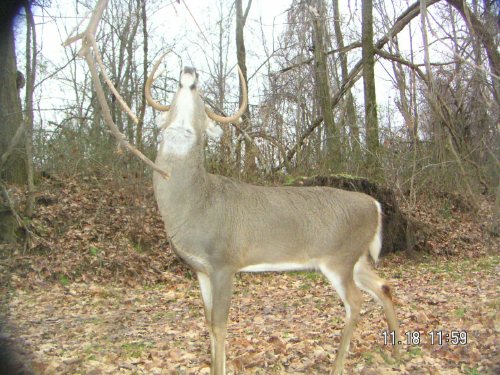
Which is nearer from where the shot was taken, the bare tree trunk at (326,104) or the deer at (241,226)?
the deer at (241,226)

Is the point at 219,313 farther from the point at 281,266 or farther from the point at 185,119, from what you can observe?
the point at 185,119

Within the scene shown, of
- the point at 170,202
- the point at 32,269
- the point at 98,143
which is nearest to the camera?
the point at 170,202

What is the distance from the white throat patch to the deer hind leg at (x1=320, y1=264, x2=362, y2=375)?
187cm

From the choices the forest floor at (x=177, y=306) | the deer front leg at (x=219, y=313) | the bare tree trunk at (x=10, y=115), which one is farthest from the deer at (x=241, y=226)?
the bare tree trunk at (x=10, y=115)

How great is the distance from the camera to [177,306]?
8.67m

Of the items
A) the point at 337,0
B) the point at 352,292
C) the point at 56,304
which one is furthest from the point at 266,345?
the point at 337,0

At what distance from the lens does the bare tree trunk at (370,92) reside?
14.1 m

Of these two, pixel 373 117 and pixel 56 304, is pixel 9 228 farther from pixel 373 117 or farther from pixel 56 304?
pixel 373 117

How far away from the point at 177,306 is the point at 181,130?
4.10 meters

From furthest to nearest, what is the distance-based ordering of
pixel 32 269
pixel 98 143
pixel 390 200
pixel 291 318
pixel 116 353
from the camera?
pixel 98 143 → pixel 390 200 → pixel 32 269 → pixel 291 318 → pixel 116 353

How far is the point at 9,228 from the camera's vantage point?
10.3 meters

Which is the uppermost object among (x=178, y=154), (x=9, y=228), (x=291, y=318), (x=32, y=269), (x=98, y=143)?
(x=98, y=143)

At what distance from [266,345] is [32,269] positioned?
5.54m

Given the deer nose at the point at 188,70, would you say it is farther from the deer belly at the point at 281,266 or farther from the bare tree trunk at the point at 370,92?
the bare tree trunk at the point at 370,92
